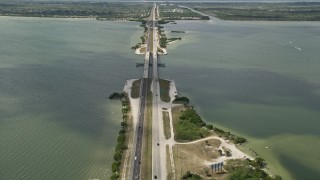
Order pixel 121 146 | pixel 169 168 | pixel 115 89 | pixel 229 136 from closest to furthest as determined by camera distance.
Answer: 1. pixel 169 168
2. pixel 121 146
3. pixel 229 136
4. pixel 115 89

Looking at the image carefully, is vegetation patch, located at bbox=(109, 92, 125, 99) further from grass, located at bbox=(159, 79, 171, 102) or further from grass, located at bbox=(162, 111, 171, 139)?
grass, located at bbox=(162, 111, 171, 139)

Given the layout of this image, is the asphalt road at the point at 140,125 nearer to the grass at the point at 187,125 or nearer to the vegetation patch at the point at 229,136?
the grass at the point at 187,125

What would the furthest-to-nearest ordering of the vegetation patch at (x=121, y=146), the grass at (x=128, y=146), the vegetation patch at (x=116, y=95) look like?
the vegetation patch at (x=116, y=95) → the grass at (x=128, y=146) → the vegetation patch at (x=121, y=146)

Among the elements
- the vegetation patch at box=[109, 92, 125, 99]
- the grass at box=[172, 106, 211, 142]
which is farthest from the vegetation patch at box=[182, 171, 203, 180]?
the vegetation patch at box=[109, 92, 125, 99]

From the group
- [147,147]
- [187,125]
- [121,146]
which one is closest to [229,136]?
[187,125]

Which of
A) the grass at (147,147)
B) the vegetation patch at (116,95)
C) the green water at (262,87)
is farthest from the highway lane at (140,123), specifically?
the green water at (262,87)

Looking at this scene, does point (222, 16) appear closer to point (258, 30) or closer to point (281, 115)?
point (258, 30)

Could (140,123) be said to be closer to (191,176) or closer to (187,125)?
(187,125)
